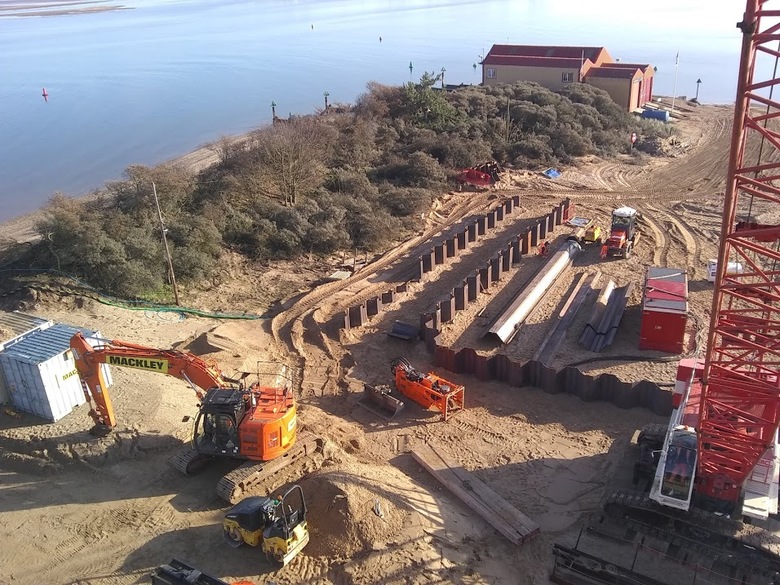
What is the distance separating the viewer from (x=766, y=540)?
12531 mm

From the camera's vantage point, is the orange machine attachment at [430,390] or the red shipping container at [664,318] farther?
the red shipping container at [664,318]

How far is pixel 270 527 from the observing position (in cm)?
1180

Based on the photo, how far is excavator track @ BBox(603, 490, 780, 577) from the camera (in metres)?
11.9

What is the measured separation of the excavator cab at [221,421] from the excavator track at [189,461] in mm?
338

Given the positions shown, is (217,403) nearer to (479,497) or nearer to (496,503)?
(479,497)

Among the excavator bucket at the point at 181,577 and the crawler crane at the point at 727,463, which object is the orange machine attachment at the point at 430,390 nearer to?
the crawler crane at the point at 727,463

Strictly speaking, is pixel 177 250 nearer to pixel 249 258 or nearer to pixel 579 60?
pixel 249 258

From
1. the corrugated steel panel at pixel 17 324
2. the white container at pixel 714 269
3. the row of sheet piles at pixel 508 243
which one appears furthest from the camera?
the row of sheet piles at pixel 508 243

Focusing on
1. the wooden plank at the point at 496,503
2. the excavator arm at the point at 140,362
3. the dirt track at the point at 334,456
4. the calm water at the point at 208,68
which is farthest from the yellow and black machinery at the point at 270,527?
the calm water at the point at 208,68

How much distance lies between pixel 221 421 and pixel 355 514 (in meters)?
3.68

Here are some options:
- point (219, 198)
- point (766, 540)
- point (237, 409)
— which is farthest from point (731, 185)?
point (219, 198)

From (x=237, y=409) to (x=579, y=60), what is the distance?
48696mm

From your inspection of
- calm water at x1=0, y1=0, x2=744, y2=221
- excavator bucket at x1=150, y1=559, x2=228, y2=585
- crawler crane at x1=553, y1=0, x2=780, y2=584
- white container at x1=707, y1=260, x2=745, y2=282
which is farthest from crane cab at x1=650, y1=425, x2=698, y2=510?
calm water at x1=0, y1=0, x2=744, y2=221

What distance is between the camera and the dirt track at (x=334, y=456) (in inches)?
484
